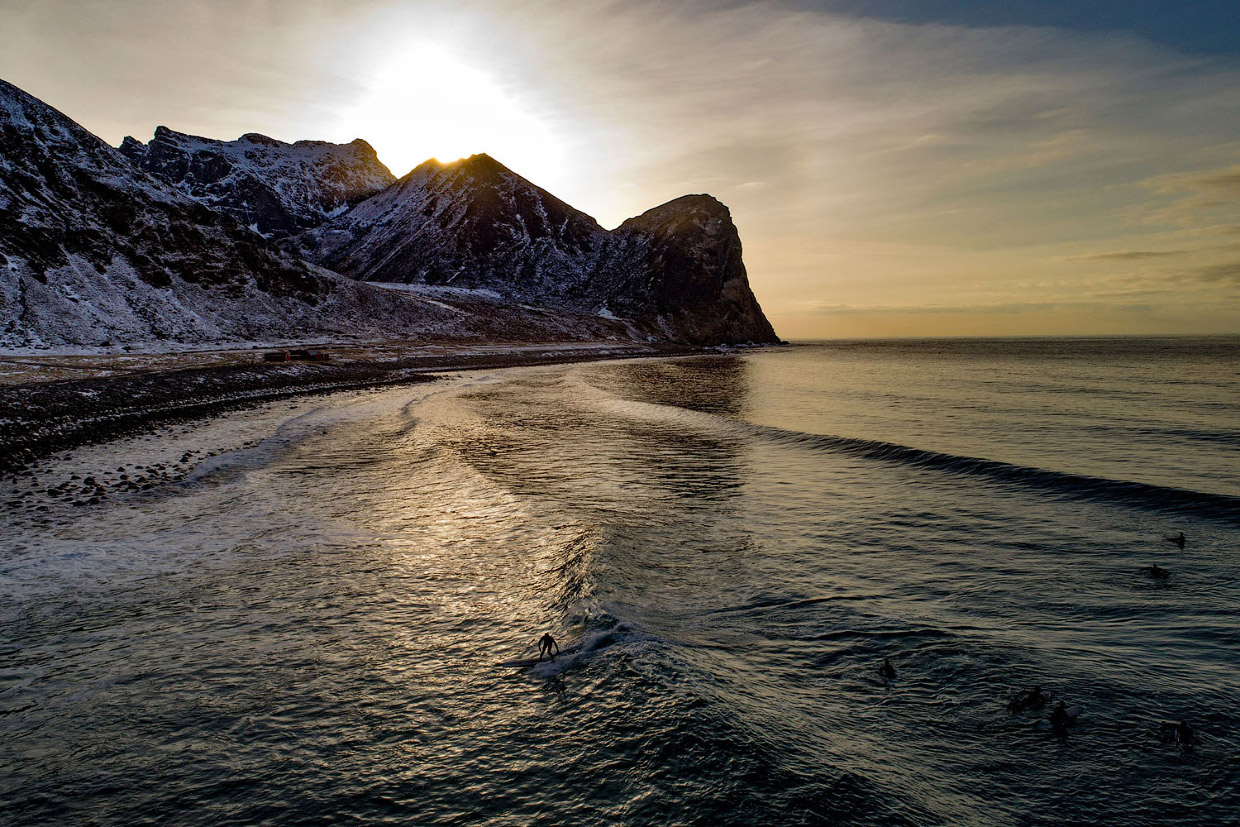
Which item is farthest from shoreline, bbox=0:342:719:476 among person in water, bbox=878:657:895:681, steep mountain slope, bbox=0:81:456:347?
person in water, bbox=878:657:895:681

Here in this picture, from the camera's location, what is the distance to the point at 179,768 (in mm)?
5195

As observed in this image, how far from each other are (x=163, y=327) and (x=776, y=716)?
262 ft

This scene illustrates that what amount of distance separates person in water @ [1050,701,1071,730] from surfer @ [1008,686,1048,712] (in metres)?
0.20

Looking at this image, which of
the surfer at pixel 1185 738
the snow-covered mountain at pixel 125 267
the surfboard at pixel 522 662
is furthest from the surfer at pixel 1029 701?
the snow-covered mountain at pixel 125 267

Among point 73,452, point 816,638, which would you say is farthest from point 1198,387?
point 73,452

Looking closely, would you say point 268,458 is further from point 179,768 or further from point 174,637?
point 179,768

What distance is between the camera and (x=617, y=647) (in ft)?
23.8

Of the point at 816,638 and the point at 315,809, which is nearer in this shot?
A: the point at 315,809

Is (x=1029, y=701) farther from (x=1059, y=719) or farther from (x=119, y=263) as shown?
(x=119, y=263)

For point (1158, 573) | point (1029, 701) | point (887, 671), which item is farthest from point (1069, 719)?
point (1158, 573)

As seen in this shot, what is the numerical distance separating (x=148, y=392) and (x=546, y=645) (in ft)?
110

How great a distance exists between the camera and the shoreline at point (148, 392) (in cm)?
2075

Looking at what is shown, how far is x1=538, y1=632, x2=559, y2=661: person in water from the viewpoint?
23.3 feet

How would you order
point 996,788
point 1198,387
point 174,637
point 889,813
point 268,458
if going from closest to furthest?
point 889,813 → point 996,788 → point 174,637 → point 268,458 → point 1198,387
